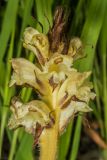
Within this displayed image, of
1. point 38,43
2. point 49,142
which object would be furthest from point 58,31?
point 49,142

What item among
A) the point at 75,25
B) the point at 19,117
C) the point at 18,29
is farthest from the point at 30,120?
the point at 18,29

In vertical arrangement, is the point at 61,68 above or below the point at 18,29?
below

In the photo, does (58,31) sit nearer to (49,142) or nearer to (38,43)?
(38,43)

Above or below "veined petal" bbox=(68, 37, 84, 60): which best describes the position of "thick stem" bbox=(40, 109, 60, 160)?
below

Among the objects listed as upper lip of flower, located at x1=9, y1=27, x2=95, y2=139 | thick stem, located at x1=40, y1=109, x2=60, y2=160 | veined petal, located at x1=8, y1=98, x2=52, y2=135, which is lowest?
thick stem, located at x1=40, y1=109, x2=60, y2=160

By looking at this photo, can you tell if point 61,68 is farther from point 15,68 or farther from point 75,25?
point 75,25
